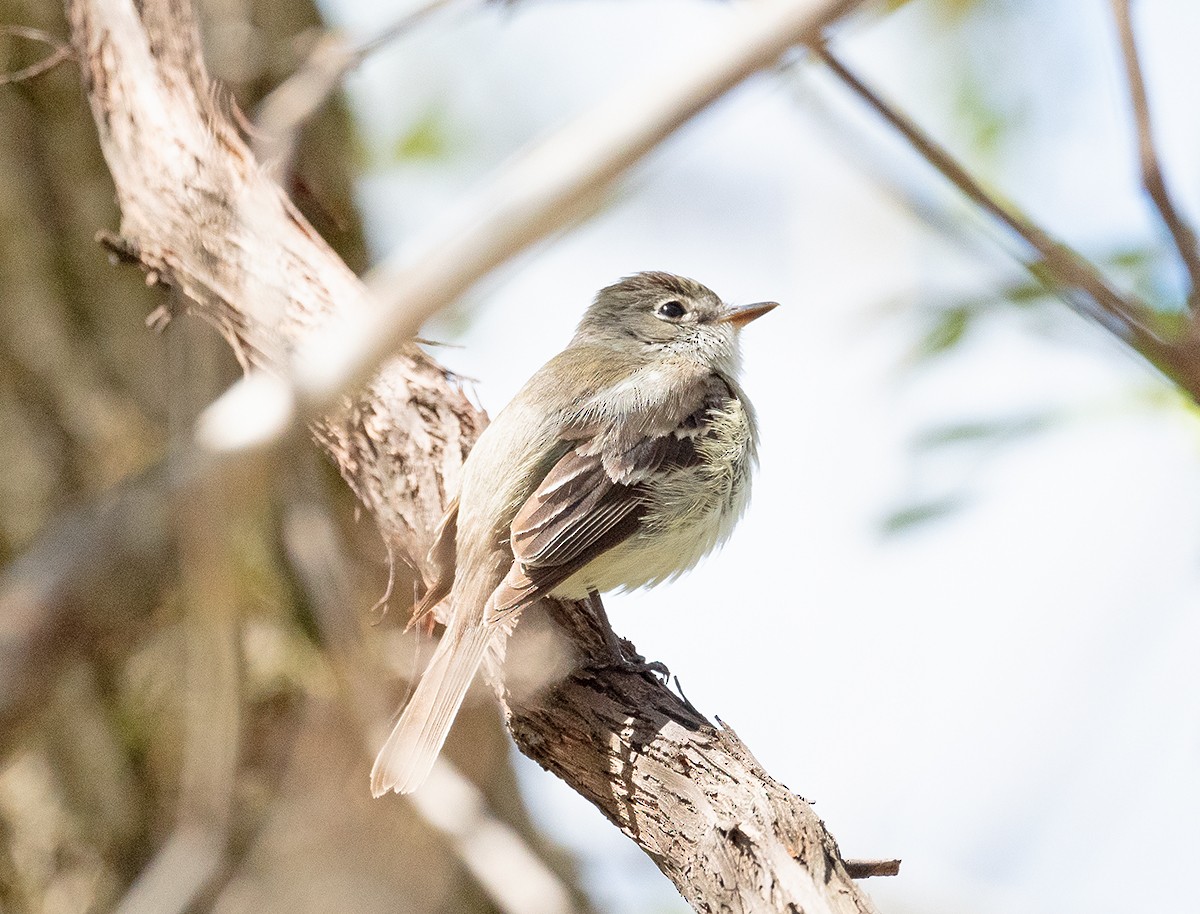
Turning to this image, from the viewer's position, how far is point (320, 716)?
5.16 meters

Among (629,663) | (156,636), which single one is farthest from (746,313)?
(156,636)

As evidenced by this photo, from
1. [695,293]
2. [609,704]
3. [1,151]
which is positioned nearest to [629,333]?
[695,293]

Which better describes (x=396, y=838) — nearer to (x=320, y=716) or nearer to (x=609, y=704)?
(x=320, y=716)

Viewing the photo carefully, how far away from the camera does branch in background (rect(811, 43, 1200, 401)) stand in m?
1.50

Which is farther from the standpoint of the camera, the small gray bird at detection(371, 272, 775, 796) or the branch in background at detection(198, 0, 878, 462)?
the small gray bird at detection(371, 272, 775, 796)

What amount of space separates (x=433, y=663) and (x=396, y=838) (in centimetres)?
130

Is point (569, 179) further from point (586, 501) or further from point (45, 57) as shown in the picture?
point (45, 57)

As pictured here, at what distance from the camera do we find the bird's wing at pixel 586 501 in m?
4.18

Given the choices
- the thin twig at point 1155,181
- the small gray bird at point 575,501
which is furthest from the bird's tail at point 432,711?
the thin twig at point 1155,181

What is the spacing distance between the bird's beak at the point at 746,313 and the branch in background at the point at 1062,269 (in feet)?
13.0

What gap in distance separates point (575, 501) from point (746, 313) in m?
1.81

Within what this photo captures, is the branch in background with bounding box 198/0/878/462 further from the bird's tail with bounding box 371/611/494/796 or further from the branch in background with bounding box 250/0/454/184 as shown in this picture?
the bird's tail with bounding box 371/611/494/796

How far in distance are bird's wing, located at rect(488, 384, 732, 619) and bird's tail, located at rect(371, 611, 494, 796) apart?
0.15 metres

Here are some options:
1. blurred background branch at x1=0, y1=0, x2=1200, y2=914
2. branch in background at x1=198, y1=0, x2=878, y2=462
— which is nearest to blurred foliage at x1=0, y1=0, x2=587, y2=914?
blurred background branch at x1=0, y1=0, x2=1200, y2=914
